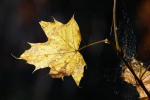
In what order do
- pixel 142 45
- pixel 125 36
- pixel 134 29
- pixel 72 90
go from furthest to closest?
pixel 72 90 < pixel 125 36 < pixel 134 29 < pixel 142 45

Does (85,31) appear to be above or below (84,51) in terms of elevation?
above

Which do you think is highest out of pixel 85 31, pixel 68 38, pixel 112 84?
pixel 85 31

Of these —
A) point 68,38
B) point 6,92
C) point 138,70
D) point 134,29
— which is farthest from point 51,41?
point 6,92

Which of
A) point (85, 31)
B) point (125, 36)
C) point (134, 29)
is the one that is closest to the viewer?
point (134, 29)

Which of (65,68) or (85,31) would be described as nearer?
(65,68)

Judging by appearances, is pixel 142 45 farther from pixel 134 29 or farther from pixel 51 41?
pixel 51 41

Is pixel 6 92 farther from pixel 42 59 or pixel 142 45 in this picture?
pixel 142 45
